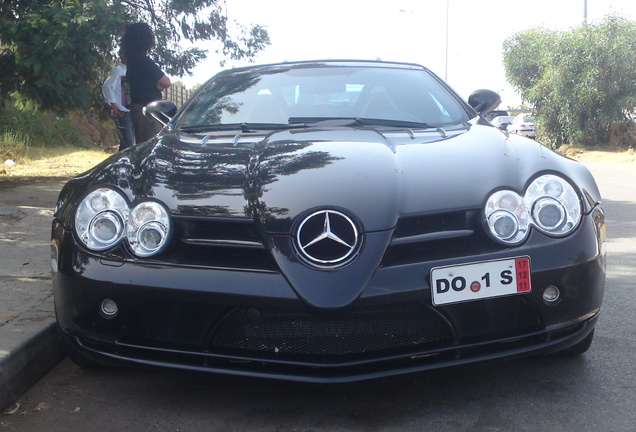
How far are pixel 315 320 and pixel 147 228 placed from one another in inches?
27.6

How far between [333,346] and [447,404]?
524mm

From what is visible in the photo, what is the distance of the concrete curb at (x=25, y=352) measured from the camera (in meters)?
3.00

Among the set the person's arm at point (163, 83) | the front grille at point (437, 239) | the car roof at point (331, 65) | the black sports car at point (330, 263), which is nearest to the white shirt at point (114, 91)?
the person's arm at point (163, 83)

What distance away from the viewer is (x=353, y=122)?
386 centimetres

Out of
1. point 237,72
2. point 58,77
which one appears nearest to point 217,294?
point 237,72

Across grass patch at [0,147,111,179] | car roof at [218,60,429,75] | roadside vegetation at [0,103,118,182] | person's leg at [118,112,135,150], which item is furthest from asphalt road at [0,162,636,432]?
roadside vegetation at [0,103,118,182]

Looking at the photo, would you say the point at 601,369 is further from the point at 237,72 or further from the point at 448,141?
the point at 237,72

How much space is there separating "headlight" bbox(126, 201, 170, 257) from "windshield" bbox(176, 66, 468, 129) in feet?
4.04

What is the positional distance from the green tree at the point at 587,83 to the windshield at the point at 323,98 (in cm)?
2213

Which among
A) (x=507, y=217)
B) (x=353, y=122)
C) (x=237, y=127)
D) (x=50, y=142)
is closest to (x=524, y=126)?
(x=50, y=142)

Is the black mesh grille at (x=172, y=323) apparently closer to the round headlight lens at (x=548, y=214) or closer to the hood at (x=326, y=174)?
the hood at (x=326, y=174)

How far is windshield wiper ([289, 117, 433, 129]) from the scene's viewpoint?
3.82m

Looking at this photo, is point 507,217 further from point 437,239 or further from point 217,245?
point 217,245

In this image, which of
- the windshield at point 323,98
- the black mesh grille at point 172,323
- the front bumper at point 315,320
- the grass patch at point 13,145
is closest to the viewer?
the front bumper at point 315,320
